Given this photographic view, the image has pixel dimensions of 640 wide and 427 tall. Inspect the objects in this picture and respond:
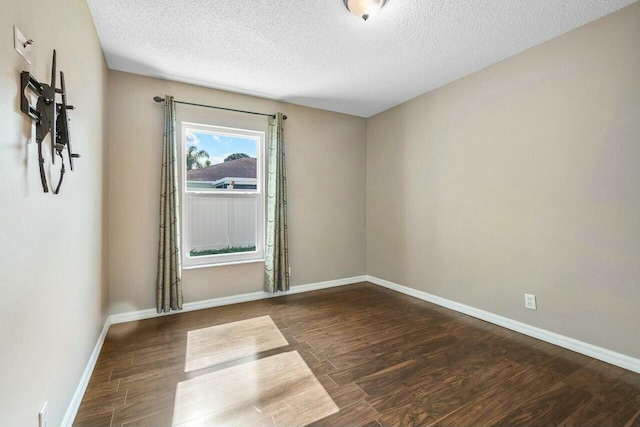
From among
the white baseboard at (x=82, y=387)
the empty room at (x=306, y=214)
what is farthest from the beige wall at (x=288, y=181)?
the white baseboard at (x=82, y=387)

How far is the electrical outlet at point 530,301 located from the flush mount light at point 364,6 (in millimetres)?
2726

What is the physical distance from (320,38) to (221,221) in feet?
7.58

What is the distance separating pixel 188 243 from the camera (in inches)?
134

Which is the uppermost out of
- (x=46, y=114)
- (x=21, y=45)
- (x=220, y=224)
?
(x=21, y=45)

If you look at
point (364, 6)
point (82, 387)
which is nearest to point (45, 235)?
point (82, 387)

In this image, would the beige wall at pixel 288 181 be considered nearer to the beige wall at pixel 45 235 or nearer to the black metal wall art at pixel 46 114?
the beige wall at pixel 45 235

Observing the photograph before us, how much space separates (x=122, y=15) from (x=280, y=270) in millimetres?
2918

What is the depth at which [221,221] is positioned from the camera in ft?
11.8

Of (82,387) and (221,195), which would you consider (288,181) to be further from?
(82,387)

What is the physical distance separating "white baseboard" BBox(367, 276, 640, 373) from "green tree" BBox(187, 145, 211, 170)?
10.3 feet

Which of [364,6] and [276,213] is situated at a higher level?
[364,6]

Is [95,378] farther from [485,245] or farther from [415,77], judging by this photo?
[415,77]

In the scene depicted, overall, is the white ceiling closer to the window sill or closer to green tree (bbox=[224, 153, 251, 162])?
green tree (bbox=[224, 153, 251, 162])

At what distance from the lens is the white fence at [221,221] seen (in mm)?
3453
